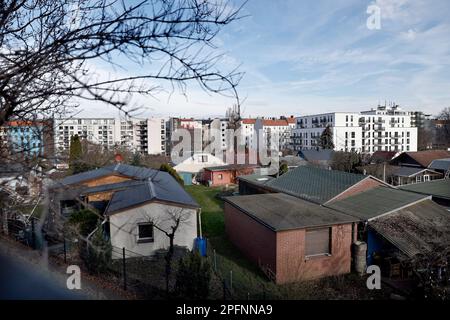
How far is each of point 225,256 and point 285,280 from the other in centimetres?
279

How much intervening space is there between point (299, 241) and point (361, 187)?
511 centimetres

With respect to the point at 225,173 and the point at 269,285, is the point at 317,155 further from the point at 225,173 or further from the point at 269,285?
the point at 269,285

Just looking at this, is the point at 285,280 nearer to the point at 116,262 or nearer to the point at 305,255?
the point at 305,255

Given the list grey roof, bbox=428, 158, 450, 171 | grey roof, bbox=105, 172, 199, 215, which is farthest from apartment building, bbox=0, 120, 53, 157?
grey roof, bbox=428, 158, 450, 171

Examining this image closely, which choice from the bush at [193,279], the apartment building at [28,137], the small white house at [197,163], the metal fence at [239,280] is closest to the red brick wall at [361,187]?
the metal fence at [239,280]

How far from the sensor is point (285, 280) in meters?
8.87

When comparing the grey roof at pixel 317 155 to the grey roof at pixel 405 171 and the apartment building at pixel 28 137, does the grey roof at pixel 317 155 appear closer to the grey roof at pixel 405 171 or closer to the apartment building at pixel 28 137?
the grey roof at pixel 405 171

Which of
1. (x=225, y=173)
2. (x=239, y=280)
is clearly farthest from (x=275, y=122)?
(x=239, y=280)

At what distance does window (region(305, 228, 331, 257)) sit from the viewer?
9.32 meters

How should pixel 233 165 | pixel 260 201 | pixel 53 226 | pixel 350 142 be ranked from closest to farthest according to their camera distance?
pixel 53 226 → pixel 260 201 → pixel 233 165 → pixel 350 142

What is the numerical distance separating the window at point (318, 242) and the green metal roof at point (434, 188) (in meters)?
7.83

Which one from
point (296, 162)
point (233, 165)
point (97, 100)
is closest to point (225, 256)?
point (97, 100)

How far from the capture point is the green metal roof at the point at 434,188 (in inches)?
547
